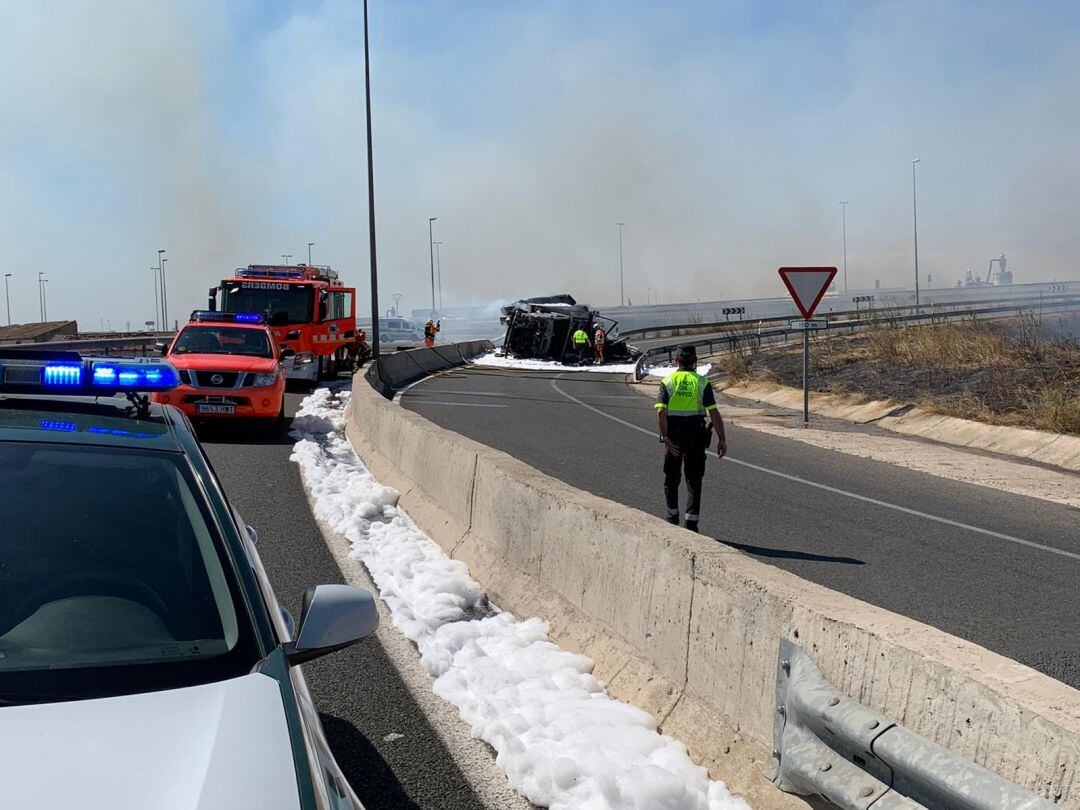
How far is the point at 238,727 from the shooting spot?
2572 mm

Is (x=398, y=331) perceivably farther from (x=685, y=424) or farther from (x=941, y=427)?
(x=685, y=424)

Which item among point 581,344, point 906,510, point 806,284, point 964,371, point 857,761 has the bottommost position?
point 906,510

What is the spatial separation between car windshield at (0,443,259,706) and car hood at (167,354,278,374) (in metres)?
14.5

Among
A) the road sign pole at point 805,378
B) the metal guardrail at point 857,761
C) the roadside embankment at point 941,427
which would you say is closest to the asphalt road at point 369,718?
the metal guardrail at point 857,761

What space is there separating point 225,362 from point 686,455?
Result: 9807 mm

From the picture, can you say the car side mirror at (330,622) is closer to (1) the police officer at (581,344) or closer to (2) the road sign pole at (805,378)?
(2) the road sign pole at (805,378)

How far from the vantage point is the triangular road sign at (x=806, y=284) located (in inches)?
779

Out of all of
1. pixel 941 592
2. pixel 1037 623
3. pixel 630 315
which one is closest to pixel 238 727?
pixel 1037 623

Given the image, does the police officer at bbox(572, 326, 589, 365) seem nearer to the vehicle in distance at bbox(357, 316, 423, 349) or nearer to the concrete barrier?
the vehicle in distance at bbox(357, 316, 423, 349)

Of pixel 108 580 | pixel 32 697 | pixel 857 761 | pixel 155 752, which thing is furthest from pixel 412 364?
pixel 155 752

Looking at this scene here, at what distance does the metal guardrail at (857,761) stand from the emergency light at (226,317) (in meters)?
18.4

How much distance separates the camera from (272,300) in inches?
1166

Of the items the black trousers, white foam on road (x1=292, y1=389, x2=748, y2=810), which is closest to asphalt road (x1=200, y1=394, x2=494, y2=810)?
white foam on road (x1=292, y1=389, x2=748, y2=810)

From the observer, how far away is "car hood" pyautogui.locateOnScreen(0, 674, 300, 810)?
2.23 meters
